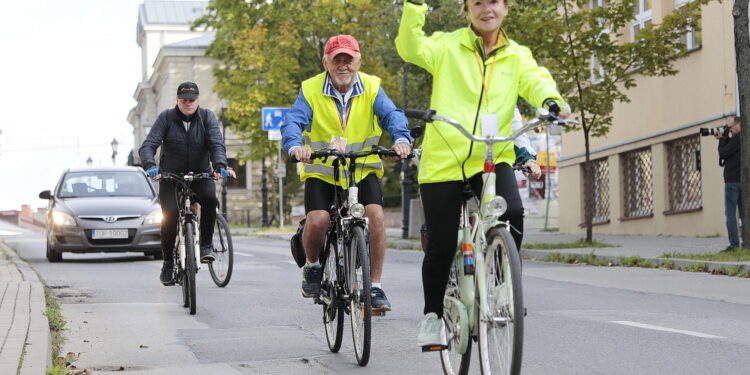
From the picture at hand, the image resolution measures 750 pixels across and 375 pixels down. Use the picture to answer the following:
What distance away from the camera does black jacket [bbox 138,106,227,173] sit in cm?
1213

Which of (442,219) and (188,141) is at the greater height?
(188,141)

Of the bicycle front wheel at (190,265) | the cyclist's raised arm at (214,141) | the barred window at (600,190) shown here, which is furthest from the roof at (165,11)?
the bicycle front wheel at (190,265)

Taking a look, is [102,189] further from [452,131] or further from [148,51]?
[148,51]

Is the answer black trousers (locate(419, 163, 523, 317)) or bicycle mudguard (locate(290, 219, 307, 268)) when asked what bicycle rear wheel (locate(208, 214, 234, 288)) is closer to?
bicycle mudguard (locate(290, 219, 307, 268))

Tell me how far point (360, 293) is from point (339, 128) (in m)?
1.33

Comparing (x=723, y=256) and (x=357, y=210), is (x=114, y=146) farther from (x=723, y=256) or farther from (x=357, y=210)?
(x=357, y=210)

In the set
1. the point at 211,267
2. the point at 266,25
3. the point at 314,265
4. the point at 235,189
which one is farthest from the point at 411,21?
the point at 235,189

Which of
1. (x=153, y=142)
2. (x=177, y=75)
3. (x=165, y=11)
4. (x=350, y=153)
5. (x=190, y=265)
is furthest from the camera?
(x=165, y=11)

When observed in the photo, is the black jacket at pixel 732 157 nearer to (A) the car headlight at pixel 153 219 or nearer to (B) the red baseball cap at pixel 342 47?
(A) the car headlight at pixel 153 219

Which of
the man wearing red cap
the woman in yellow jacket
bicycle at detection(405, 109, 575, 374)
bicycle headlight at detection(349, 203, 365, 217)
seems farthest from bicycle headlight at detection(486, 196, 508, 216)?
the man wearing red cap

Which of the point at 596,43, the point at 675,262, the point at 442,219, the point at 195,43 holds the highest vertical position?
the point at 195,43

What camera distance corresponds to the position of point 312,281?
838 cm

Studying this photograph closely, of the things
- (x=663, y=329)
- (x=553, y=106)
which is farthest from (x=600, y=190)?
(x=553, y=106)

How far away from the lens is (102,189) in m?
20.3
